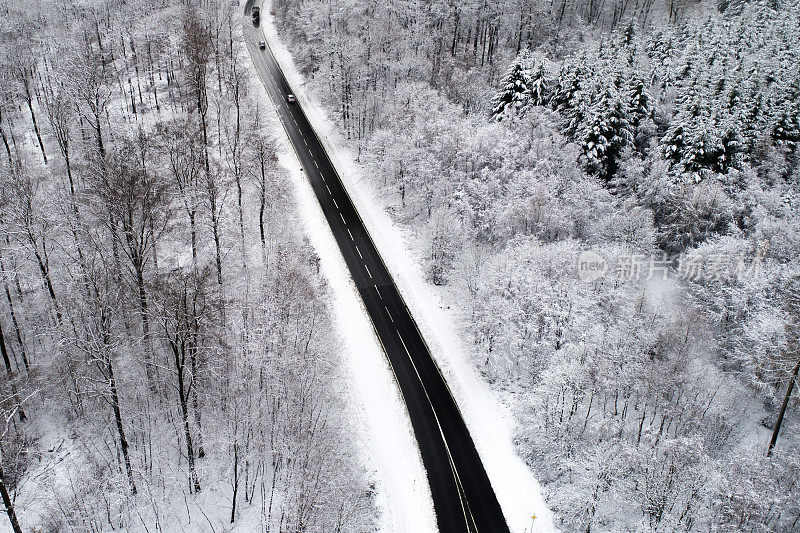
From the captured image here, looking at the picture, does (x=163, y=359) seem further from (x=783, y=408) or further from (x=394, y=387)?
(x=783, y=408)

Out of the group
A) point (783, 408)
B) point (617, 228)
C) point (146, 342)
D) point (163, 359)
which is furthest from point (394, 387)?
point (783, 408)

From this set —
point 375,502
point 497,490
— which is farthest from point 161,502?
point 497,490

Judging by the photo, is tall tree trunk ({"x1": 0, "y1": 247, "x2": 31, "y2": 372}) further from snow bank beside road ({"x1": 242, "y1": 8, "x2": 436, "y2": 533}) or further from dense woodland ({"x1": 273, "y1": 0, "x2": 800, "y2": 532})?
dense woodland ({"x1": 273, "y1": 0, "x2": 800, "y2": 532})

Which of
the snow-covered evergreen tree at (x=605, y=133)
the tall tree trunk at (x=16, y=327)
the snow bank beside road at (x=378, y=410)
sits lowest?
the snow bank beside road at (x=378, y=410)

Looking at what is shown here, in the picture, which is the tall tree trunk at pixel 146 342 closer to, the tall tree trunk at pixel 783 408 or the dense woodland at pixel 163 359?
the dense woodland at pixel 163 359

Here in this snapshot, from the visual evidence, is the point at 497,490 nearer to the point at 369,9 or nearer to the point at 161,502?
the point at 161,502

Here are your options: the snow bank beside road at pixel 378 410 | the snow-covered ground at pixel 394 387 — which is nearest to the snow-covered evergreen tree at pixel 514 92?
the snow-covered ground at pixel 394 387
